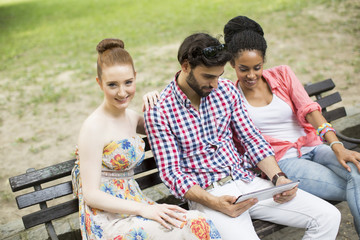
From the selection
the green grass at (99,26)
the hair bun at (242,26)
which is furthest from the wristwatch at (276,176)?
the green grass at (99,26)

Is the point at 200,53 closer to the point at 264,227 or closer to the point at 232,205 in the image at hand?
the point at 232,205

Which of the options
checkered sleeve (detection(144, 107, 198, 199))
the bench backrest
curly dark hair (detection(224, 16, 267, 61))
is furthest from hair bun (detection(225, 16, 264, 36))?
the bench backrest

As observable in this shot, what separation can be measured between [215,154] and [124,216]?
87 cm

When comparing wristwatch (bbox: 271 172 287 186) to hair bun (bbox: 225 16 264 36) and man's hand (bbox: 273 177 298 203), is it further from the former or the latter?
hair bun (bbox: 225 16 264 36)

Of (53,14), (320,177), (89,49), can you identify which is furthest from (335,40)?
(53,14)

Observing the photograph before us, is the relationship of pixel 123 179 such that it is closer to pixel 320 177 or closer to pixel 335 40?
pixel 320 177

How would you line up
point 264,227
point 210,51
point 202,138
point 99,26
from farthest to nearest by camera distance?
point 99,26 < point 202,138 < point 264,227 < point 210,51

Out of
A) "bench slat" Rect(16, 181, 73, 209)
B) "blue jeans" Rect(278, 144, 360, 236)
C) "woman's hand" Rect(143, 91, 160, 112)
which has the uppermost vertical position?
"woman's hand" Rect(143, 91, 160, 112)

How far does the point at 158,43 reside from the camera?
1194 cm

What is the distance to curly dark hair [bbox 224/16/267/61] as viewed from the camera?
3344 millimetres

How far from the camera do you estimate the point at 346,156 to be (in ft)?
10.3

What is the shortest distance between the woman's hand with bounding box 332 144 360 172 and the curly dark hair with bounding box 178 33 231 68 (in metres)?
1.18

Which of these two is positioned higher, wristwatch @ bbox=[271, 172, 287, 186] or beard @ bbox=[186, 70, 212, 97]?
beard @ bbox=[186, 70, 212, 97]

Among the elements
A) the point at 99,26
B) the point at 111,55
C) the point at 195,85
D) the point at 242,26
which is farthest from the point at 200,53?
the point at 99,26
